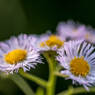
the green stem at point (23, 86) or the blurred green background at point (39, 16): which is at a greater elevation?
the blurred green background at point (39, 16)

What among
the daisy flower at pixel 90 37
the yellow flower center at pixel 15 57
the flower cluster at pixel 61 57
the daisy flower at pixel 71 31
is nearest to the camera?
the flower cluster at pixel 61 57

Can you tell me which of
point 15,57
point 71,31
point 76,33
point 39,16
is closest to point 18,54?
point 15,57

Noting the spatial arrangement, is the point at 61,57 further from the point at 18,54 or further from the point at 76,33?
the point at 76,33

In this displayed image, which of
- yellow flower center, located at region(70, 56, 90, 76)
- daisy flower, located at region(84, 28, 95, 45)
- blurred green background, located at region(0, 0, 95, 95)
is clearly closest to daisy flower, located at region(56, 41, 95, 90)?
yellow flower center, located at region(70, 56, 90, 76)

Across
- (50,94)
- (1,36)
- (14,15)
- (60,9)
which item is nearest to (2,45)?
(50,94)

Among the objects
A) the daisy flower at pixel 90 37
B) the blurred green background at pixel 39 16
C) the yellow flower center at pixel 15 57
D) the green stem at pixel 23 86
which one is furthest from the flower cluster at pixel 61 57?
the blurred green background at pixel 39 16

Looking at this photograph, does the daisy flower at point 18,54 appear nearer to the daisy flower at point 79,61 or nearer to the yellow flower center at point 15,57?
the yellow flower center at point 15,57

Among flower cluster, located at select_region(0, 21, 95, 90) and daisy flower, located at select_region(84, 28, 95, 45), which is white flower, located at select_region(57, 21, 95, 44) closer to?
daisy flower, located at select_region(84, 28, 95, 45)
